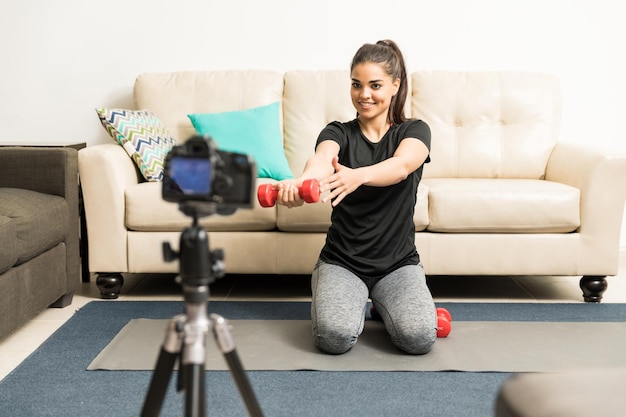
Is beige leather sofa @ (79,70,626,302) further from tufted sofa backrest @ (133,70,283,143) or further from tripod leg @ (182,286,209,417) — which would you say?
tripod leg @ (182,286,209,417)

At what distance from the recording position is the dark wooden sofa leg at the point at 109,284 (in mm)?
3027

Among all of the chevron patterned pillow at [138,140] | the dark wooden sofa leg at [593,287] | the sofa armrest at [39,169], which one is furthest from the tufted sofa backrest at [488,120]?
the sofa armrest at [39,169]

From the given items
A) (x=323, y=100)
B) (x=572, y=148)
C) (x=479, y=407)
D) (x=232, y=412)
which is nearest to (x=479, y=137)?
(x=572, y=148)

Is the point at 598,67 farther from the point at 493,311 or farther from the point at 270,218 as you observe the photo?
the point at 270,218

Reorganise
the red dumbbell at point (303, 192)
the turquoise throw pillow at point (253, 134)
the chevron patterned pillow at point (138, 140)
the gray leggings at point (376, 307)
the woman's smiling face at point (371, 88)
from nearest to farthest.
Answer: the red dumbbell at point (303, 192) < the gray leggings at point (376, 307) < the woman's smiling face at point (371, 88) < the chevron patterned pillow at point (138, 140) < the turquoise throw pillow at point (253, 134)

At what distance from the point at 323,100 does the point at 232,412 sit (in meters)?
1.87

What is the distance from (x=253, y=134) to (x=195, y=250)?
89.6 inches

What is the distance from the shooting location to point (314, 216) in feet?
9.61

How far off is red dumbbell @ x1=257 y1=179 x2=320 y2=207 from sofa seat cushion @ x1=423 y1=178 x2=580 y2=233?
1.19m

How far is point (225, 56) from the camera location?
3752 mm

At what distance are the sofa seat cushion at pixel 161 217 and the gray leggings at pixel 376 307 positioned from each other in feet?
1.86

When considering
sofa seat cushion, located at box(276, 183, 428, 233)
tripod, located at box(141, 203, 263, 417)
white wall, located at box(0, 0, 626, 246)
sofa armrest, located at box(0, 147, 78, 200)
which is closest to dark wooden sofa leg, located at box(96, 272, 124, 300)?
sofa armrest, located at box(0, 147, 78, 200)

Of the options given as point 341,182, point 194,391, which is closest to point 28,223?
point 341,182

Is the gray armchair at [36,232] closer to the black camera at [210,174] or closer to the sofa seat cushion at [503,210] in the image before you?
the sofa seat cushion at [503,210]
